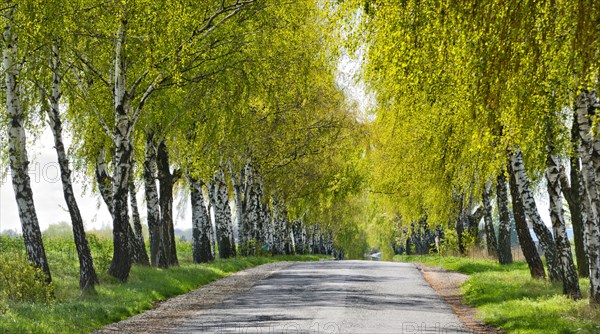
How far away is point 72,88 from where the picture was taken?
914 inches

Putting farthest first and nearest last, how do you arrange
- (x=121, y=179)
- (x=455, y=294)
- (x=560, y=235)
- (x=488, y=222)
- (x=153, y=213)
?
(x=488, y=222), (x=153, y=213), (x=121, y=179), (x=455, y=294), (x=560, y=235)

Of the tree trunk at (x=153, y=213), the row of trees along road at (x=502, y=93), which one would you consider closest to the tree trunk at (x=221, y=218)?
the tree trunk at (x=153, y=213)

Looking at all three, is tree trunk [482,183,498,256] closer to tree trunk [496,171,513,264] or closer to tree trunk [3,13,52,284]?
tree trunk [496,171,513,264]

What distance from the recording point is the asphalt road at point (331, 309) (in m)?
13.7

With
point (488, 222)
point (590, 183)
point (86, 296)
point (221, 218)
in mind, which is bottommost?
point (86, 296)

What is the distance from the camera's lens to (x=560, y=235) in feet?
59.2

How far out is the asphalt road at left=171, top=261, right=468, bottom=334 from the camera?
1368 centimetres

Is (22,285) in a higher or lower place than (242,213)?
lower

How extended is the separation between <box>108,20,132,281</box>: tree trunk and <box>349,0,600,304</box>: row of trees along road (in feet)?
26.1

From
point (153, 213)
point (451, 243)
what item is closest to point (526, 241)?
point (153, 213)

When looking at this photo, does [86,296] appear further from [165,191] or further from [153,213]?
[165,191]

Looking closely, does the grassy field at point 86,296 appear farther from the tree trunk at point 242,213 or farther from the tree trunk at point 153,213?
the tree trunk at point 242,213

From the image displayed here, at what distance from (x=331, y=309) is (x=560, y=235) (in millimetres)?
5741

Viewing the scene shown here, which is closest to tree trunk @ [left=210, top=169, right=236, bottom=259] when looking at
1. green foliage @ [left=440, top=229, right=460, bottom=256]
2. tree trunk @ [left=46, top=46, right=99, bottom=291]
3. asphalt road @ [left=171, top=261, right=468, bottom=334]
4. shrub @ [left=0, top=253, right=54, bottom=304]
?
green foliage @ [left=440, top=229, right=460, bottom=256]
